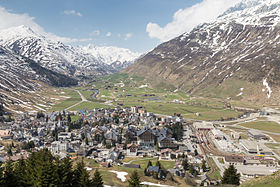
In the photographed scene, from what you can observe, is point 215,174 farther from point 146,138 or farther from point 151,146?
point 146,138

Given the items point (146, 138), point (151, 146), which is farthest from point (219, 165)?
point (146, 138)

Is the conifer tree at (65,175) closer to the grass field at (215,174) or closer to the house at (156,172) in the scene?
the house at (156,172)

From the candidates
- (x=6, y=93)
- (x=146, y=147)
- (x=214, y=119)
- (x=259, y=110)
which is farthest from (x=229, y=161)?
(x=6, y=93)

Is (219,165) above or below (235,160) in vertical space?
below

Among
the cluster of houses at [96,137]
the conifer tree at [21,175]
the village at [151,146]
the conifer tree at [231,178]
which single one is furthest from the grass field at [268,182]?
the cluster of houses at [96,137]

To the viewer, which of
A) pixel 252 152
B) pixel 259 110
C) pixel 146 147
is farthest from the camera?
pixel 259 110

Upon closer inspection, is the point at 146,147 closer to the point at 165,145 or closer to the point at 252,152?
the point at 165,145
